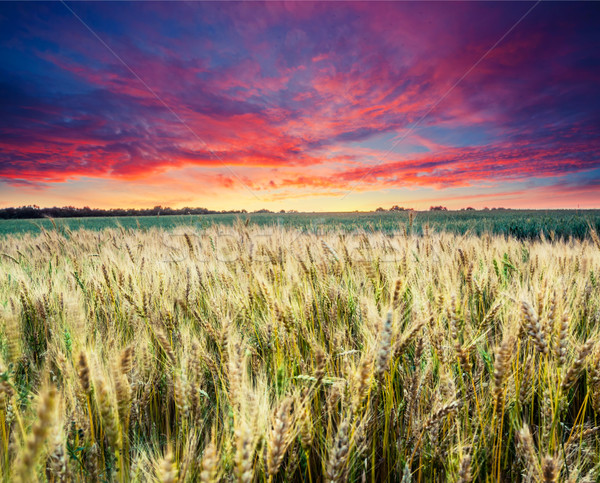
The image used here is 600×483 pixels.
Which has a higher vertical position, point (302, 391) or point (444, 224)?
point (444, 224)

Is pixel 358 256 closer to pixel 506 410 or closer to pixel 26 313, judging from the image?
pixel 506 410

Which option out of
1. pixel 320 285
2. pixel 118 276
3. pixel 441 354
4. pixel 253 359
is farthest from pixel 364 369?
pixel 118 276

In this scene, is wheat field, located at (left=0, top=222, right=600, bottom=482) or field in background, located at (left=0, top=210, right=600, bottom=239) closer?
wheat field, located at (left=0, top=222, right=600, bottom=482)

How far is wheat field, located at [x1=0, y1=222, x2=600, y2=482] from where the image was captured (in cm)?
86

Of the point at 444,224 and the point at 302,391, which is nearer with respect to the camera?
the point at 302,391

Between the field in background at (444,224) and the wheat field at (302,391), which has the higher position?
the field in background at (444,224)

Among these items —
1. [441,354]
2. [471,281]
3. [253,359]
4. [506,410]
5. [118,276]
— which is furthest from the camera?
[118,276]

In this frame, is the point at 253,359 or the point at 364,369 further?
the point at 253,359

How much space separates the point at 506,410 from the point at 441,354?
18.7 inches

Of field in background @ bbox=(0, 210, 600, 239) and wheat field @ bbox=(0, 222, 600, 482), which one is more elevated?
field in background @ bbox=(0, 210, 600, 239)

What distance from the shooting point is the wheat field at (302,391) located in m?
0.86

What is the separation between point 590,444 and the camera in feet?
3.82

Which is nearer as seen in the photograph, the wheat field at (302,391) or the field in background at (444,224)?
the wheat field at (302,391)

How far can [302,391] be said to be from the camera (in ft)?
4.35
